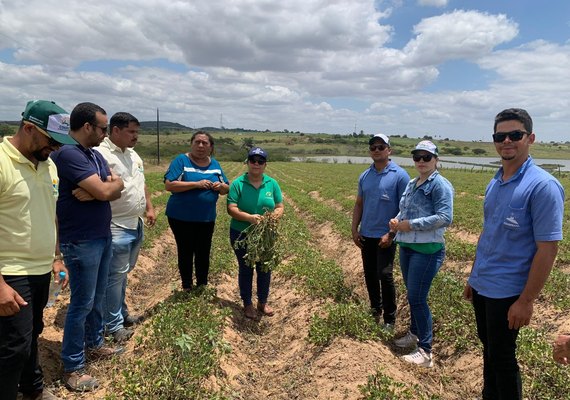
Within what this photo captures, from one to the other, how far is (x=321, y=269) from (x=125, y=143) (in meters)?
3.96

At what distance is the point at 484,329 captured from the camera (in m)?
3.20

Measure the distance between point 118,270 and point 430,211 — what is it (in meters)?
3.61

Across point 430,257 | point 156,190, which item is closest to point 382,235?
point 430,257

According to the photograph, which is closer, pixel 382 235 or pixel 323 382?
pixel 323 382

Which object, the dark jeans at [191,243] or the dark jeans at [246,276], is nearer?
the dark jeans at [191,243]

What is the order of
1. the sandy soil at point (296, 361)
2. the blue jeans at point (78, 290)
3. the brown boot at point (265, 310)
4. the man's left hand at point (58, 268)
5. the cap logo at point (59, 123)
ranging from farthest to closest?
the brown boot at point (265, 310) < the sandy soil at point (296, 361) < the blue jeans at point (78, 290) < the man's left hand at point (58, 268) < the cap logo at point (59, 123)

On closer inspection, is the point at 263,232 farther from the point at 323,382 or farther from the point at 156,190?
the point at 156,190

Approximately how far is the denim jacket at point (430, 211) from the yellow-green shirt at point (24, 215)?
Result: 339 centimetres

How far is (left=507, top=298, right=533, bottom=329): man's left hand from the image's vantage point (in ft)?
8.77

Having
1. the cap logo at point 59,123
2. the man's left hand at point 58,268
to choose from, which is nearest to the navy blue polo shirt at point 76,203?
the man's left hand at point 58,268

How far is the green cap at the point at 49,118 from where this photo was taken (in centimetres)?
275

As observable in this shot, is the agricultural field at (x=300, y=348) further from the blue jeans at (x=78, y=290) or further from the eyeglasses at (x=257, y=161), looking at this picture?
the eyeglasses at (x=257, y=161)

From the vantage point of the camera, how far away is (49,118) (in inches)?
109

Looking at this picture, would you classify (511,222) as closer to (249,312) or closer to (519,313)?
(519,313)
